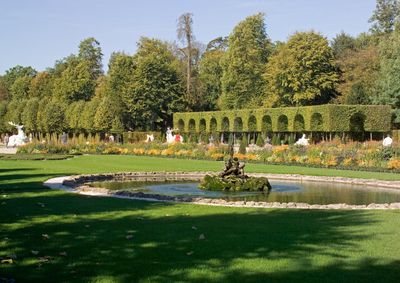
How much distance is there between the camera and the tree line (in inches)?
2051

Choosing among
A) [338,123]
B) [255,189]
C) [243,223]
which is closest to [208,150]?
[338,123]

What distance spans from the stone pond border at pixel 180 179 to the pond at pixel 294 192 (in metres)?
0.79

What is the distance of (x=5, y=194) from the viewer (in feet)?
45.7

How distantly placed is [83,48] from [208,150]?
53047mm

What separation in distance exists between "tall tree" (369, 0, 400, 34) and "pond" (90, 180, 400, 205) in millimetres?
48709

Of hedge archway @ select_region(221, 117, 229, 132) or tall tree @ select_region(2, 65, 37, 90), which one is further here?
tall tree @ select_region(2, 65, 37, 90)

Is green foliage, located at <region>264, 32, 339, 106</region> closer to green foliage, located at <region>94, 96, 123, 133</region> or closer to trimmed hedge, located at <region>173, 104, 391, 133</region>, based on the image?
trimmed hedge, located at <region>173, 104, 391, 133</region>

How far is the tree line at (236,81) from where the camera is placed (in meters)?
52.1

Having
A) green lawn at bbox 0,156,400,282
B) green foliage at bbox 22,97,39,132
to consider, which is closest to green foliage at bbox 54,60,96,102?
green foliage at bbox 22,97,39,132

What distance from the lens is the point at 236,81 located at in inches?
2301

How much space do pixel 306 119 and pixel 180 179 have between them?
2527 centimetres

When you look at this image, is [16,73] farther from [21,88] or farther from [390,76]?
[390,76]

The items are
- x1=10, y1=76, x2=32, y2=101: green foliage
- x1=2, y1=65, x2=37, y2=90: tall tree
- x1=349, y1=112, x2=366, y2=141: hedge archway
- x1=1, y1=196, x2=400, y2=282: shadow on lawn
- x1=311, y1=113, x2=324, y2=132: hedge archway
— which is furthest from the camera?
x1=2, y1=65, x2=37, y2=90: tall tree

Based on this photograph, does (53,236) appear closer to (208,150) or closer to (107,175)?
(107,175)
